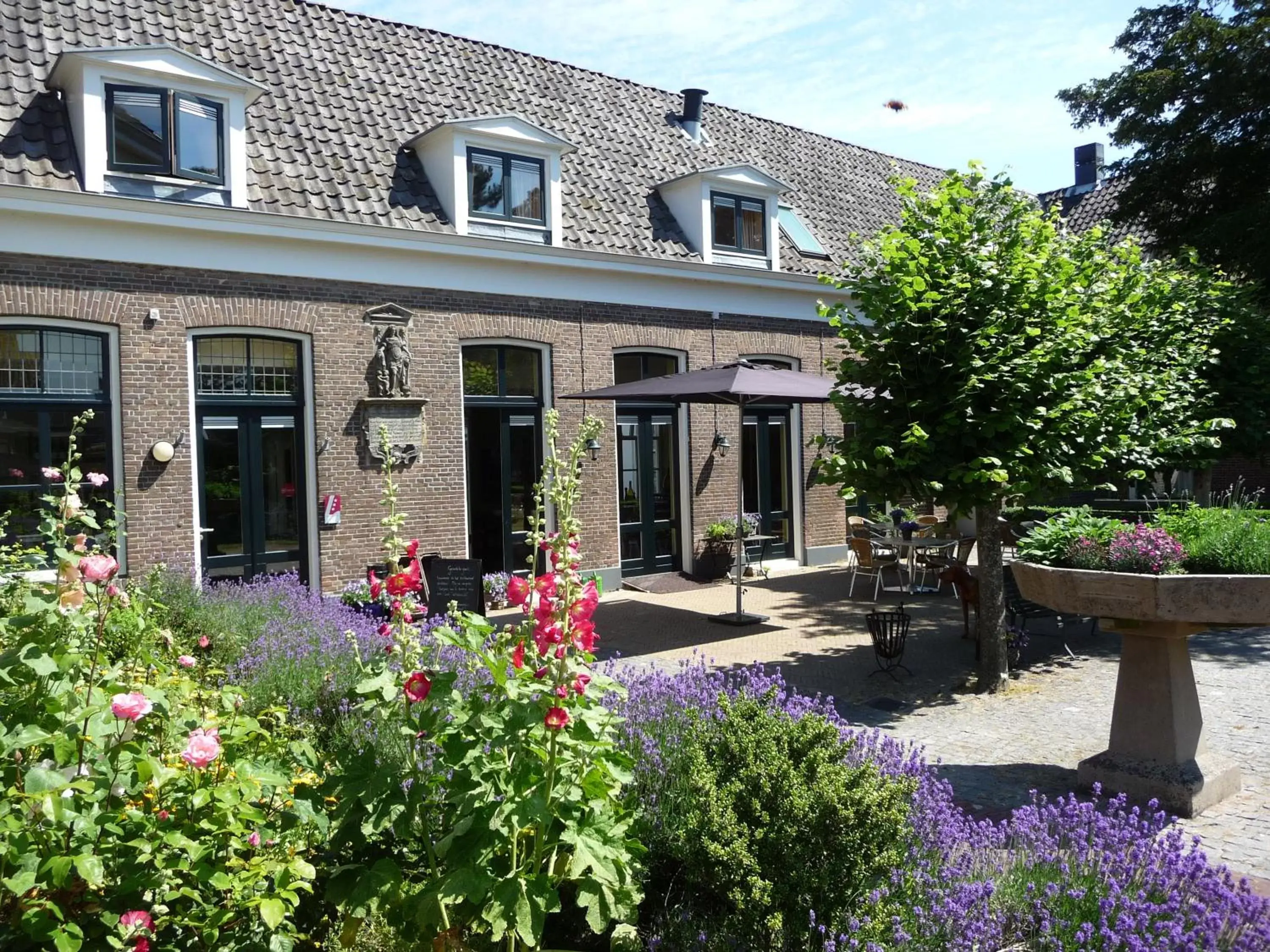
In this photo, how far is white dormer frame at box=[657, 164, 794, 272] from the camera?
1491cm

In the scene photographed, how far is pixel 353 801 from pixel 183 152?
32.1ft

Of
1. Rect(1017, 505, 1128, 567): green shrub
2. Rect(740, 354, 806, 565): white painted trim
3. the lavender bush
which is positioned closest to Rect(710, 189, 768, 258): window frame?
Rect(740, 354, 806, 565): white painted trim

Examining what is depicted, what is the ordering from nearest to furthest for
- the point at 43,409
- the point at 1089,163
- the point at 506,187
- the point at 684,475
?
the point at 43,409 → the point at 506,187 → the point at 684,475 → the point at 1089,163

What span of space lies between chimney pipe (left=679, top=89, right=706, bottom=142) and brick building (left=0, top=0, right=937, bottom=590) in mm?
319

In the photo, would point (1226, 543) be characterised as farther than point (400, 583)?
Yes

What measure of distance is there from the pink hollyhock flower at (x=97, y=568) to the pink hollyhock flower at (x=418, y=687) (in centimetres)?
100

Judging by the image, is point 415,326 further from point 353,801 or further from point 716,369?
point 353,801

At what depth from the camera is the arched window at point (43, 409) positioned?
379 inches

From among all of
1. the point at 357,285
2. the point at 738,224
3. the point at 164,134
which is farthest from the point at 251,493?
the point at 738,224

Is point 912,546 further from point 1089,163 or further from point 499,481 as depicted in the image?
point 1089,163

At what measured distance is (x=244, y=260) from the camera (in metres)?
10.8

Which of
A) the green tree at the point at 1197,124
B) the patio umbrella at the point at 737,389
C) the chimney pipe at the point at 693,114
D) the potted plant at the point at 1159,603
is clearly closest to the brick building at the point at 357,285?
the chimney pipe at the point at 693,114

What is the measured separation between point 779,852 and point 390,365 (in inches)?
380

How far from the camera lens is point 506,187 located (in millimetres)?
12898
